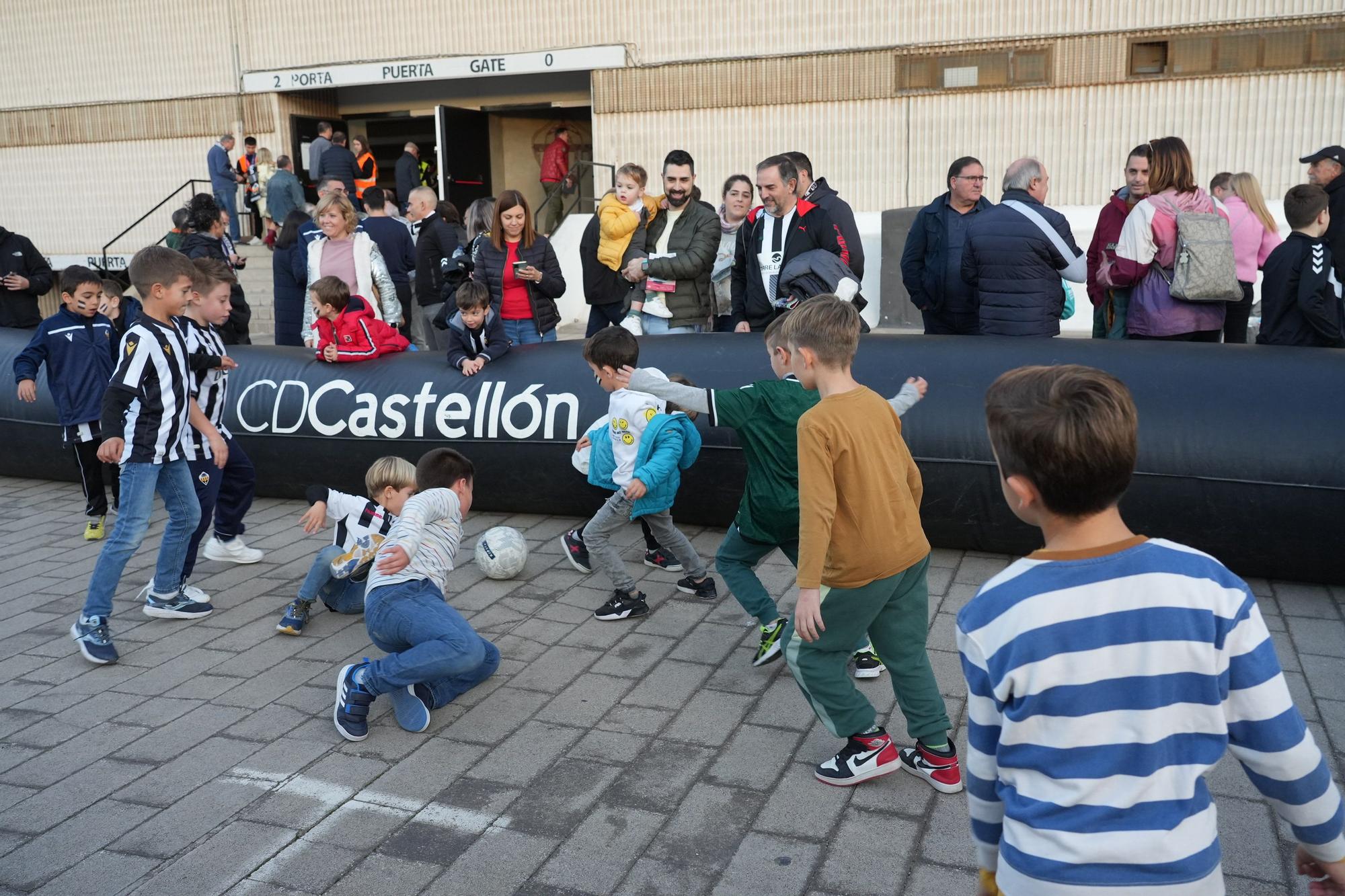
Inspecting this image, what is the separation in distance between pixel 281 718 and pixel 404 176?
1368 centimetres

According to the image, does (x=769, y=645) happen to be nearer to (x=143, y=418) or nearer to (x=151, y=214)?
(x=143, y=418)

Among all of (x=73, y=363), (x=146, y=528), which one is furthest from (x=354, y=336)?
(x=146, y=528)

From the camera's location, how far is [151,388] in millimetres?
4812

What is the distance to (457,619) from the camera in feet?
13.2

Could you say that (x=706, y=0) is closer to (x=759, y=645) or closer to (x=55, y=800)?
(x=759, y=645)

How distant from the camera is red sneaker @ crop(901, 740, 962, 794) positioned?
3414 millimetres

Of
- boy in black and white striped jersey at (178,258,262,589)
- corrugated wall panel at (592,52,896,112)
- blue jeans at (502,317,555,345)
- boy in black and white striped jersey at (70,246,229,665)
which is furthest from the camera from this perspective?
corrugated wall panel at (592,52,896,112)

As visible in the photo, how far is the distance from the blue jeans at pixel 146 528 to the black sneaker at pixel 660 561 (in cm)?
218

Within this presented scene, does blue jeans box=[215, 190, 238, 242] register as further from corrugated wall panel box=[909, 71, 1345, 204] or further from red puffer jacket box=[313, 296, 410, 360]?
red puffer jacket box=[313, 296, 410, 360]

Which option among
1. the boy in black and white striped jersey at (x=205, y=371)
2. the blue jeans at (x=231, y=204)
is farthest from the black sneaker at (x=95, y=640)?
the blue jeans at (x=231, y=204)

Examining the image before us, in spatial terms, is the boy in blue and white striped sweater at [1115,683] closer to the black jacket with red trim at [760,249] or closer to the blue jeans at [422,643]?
the blue jeans at [422,643]

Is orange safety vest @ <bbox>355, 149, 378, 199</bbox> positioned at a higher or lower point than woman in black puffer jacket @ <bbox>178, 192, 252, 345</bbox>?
higher

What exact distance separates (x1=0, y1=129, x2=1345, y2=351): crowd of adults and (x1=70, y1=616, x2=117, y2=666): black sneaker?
334 centimetres

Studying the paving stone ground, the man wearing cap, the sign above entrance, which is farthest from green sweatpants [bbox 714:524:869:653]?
the sign above entrance
